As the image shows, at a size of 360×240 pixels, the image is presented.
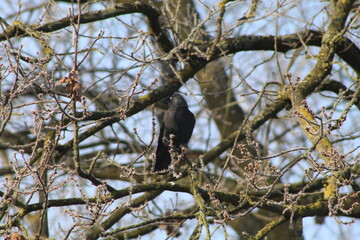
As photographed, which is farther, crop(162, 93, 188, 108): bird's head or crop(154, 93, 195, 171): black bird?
crop(162, 93, 188, 108): bird's head

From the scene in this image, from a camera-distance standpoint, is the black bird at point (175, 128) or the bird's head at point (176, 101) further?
the bird's head at point (176, 101)

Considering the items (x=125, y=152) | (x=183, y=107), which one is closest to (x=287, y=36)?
(x=183, y=107)

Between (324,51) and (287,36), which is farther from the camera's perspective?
(287,36)

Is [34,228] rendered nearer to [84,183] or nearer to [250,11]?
[84,183]

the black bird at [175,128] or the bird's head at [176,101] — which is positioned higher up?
the bird's head at [176,101]

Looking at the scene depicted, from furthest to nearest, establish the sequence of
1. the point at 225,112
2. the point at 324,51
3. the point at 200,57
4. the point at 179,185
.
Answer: the point at 225,112 < the point at 200,57 < the point at 324,51 < the point at 179,185

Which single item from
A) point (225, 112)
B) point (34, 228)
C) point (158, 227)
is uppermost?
point (225, 112)

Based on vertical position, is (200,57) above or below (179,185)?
above

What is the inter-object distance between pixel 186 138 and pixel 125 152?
7.74 ft

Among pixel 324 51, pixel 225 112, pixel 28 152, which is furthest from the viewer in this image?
pixel 225 112

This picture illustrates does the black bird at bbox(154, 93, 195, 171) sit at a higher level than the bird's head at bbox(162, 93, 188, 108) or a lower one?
lower

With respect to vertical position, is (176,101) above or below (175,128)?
above

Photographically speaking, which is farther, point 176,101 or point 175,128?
point 176,101

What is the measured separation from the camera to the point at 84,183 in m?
8.58
